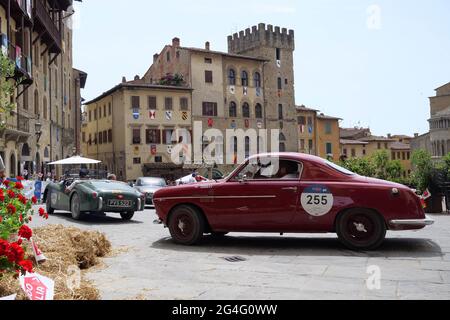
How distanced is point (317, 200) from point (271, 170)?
941mm

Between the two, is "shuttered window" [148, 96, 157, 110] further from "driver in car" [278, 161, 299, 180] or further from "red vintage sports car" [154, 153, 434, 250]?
"driver in car" [278, 161, 299, 180]

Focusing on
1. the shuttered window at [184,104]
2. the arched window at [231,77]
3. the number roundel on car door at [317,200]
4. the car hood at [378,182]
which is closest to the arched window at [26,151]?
the shuttered window at [184,104]

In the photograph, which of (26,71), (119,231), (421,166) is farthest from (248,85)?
(119,231)

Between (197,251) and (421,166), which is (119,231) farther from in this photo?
(421,166)

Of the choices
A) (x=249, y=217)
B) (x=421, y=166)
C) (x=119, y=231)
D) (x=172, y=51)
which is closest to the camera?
(x=249, y=217)

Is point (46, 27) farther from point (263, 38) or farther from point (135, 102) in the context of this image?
point (263, 38)

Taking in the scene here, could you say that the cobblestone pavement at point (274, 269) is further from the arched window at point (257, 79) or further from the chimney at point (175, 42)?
the arched window at point (257, 79)

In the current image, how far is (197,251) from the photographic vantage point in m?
8.16

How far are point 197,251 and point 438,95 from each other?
3756 inches

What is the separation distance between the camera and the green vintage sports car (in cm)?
1306

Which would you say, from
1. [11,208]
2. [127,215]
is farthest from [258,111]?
[11,208]

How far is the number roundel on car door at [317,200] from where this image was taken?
26.3 feet

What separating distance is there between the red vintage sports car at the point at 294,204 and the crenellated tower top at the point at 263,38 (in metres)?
57.7

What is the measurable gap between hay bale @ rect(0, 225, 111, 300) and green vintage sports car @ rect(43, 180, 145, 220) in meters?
4.91
